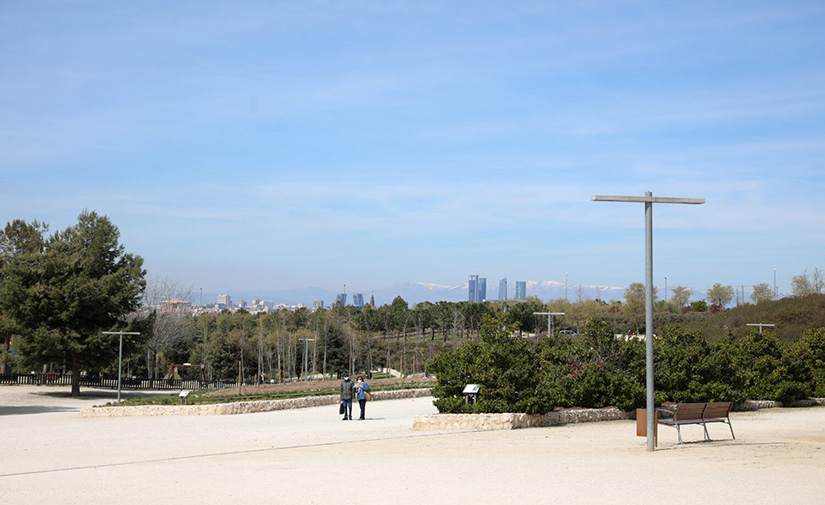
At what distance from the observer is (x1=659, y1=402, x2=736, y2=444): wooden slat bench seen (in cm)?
1496

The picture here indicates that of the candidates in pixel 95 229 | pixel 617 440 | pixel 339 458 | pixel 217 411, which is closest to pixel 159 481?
pixel 339 458

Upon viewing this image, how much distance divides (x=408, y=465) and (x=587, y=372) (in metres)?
10.9

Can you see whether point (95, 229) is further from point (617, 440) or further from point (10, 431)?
point (617, 440)

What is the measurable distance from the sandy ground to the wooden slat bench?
497 millimetres

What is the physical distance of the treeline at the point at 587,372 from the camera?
19884mm

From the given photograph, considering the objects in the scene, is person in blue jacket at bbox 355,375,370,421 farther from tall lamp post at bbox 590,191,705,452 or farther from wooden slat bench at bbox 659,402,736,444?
tall lamp post at bbox 590,191,705,452

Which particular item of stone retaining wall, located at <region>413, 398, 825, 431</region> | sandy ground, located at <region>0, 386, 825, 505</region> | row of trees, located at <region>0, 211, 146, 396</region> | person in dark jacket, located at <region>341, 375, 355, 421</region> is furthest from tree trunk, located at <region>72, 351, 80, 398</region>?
stone retaining wall, located at <region>413, 398, 825, 431</region>

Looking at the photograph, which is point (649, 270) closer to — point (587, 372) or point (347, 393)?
point (587, 372)

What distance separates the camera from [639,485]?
10047 mm

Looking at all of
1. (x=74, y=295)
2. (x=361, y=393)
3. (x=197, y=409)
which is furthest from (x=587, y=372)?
(x=74, y=295)

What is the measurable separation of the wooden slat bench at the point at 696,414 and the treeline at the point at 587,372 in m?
4.44

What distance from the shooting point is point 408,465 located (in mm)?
12070

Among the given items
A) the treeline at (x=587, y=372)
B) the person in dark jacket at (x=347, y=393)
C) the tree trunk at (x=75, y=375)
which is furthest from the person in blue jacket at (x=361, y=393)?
the tree trunk at (x=75, y=375)

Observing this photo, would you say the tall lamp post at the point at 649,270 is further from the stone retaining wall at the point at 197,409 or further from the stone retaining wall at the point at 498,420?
the stone retaining wall at the point at 197,409
